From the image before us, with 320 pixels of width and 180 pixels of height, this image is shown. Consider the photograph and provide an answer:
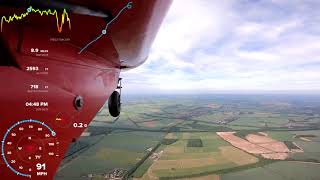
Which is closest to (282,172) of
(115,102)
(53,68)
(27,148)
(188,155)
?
(188,155)

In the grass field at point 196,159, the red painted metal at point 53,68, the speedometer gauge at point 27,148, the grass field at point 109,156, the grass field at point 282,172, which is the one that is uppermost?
the red painted metal at point 53,68

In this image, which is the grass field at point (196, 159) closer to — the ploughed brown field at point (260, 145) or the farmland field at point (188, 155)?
the farmland field at point (188, 155)

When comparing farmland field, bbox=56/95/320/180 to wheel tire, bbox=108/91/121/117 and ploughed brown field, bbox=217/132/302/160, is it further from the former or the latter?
wheel tire, bbox=108/91/121/117

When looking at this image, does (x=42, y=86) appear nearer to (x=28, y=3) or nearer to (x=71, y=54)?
(x=71, y=54)

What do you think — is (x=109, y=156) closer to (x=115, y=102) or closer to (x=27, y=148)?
(x=115, y=102)

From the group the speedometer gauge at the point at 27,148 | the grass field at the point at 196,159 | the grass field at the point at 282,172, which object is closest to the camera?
the speedometer gauge at the point at 27,148

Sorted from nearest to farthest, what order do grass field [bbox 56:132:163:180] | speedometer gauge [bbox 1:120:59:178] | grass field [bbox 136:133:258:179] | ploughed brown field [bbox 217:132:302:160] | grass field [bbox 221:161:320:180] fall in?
speedometer gauge [bbox 1:120:59:178]
grass field [bbox 221:161:320:180]
grass field [bbox 56:132:163:180]
grass field [bbox 136:133:258:179]
ploughed brown field [bbox 217:132:302:160]

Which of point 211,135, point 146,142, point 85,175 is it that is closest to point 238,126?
point 211,135

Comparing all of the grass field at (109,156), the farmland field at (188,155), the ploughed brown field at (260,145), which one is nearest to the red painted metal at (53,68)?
the farmland field at (188,155)
